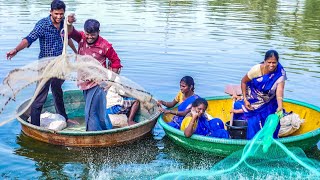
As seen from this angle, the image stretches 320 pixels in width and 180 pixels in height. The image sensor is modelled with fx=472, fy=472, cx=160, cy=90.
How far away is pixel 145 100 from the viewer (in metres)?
7.02

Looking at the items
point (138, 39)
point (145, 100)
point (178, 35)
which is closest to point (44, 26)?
point (145, 100)

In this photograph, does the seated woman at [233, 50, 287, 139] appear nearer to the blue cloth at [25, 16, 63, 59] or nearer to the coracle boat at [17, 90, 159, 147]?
the coracle boat at [17, 90, 159, 147]

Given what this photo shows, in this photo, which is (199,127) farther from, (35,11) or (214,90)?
(35,11)

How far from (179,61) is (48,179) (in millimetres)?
7208

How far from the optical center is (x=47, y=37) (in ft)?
22.8

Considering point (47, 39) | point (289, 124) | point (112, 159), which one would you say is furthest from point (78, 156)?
point (289, 124)

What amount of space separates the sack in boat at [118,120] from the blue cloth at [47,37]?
1.35m

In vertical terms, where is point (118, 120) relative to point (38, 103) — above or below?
below

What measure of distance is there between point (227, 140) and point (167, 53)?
7.50 meters

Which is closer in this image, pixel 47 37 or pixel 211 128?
pixel 211 128

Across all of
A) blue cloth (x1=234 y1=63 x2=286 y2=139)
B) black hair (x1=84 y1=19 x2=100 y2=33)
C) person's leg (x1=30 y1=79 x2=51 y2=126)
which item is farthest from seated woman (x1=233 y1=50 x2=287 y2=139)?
person's leg (x1=30 y1=79 x2=51 y2=126)

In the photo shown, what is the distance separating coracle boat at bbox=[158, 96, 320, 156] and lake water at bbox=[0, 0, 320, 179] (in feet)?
0.71

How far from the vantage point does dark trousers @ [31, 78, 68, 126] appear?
23.1 feet

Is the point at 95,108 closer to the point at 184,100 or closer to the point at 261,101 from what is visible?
the point at 184,100
